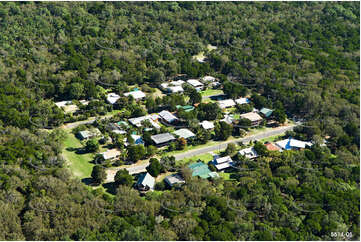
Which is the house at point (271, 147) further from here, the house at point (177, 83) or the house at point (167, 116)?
the house at point (177, 83)

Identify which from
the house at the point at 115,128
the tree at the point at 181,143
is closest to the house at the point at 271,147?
the tree at the point at 181,143

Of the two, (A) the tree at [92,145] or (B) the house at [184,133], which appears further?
(B) the house at [184,133]

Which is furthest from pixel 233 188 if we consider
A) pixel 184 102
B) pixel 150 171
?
pixel 184 102

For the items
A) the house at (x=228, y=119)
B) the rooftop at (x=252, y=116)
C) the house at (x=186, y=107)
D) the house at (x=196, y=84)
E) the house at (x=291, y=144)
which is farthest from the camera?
the house at (x=196, y=84)

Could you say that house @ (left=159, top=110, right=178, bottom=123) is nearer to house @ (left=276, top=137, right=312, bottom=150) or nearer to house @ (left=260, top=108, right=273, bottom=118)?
house @ (left=260, top=108, right=273, bottom=118)

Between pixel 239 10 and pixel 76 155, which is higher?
pixel 239 10

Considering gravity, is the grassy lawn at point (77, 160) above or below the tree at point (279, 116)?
below

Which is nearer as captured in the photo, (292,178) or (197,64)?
(292,178)

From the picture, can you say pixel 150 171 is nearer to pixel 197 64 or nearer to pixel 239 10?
pixel 197 64
